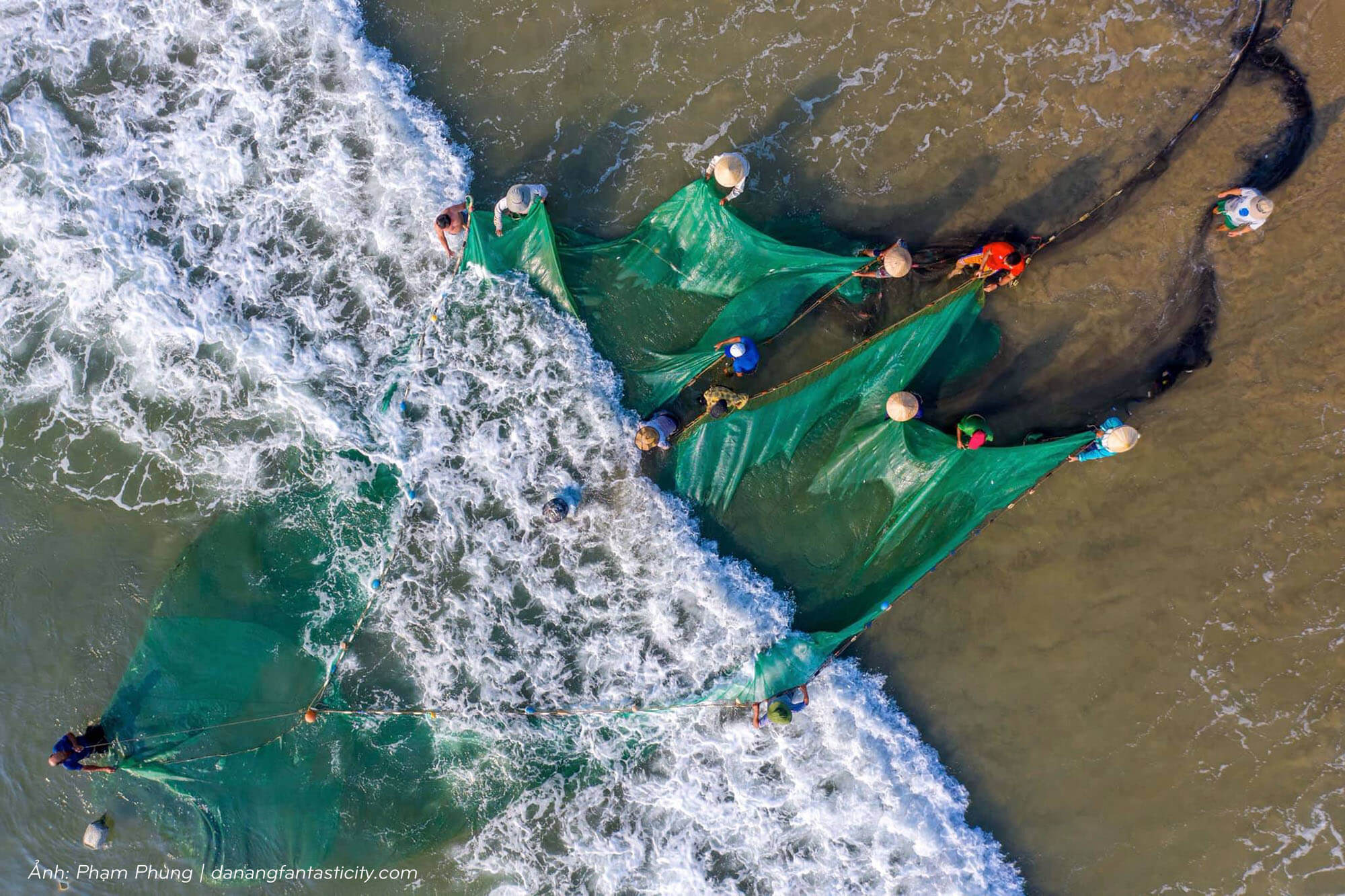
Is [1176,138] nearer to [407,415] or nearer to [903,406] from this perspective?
[903,406]

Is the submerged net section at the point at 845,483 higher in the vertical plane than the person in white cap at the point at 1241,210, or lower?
lower

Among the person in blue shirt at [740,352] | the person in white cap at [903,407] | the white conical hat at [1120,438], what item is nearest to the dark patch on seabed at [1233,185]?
the white conical hat at [1120,438]

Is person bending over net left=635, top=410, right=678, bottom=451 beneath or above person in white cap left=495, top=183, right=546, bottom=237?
beneath

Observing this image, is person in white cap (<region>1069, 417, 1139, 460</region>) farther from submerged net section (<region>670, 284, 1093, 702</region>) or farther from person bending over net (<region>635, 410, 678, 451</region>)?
person bending over net (<region>635, 410, 678, 451</region>)

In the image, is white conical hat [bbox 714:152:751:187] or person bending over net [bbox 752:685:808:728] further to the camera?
person bending over net [bbox 752:685:808:728]

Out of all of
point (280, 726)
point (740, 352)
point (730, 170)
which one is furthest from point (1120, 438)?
point (280, 726)

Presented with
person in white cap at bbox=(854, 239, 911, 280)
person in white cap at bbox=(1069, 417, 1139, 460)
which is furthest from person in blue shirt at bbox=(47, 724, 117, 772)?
person in white cap at bbox=(1069, 417, 1139, 460)

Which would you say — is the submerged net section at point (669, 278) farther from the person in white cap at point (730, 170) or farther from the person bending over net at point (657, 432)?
the person in white cap at point (730, 170)
